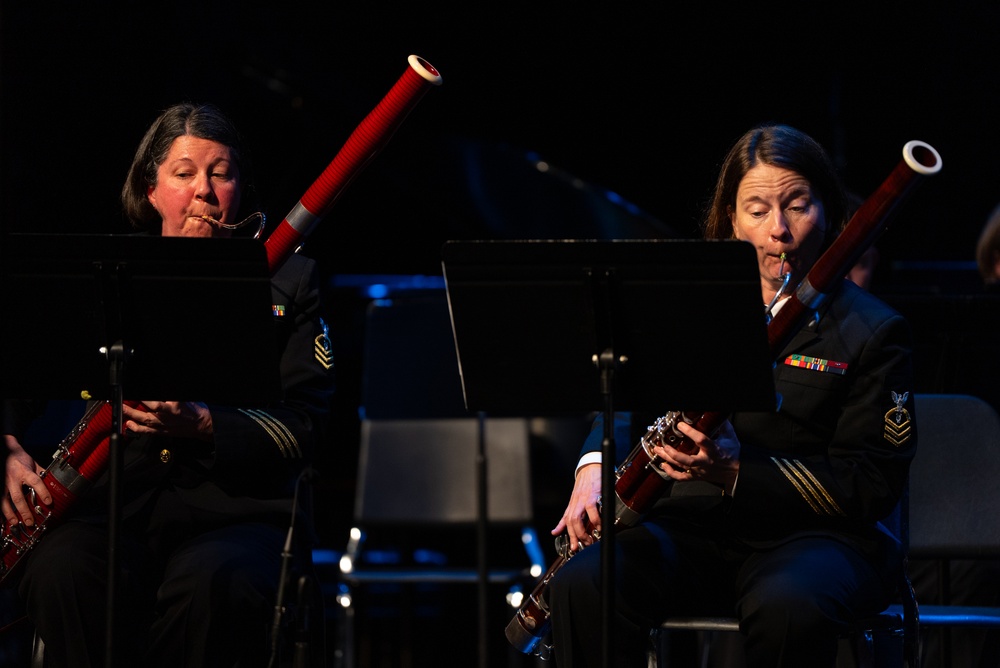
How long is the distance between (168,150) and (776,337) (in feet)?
4.80

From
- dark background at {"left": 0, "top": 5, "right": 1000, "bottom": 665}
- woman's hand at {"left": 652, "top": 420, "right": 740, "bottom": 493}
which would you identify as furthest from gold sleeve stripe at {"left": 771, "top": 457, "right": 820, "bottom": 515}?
dark background at {"left": 0, "top": 5, "right": 1000, "bottom": 665}

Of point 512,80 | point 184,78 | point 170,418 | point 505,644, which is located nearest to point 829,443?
point 170,418

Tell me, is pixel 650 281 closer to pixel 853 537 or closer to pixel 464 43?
pixel 853 537

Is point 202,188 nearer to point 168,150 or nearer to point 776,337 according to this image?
point 168,150

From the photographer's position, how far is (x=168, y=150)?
2926 mm

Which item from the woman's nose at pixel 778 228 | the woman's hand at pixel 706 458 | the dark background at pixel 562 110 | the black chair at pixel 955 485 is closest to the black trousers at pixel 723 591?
the woman's hand at pixel 706 458

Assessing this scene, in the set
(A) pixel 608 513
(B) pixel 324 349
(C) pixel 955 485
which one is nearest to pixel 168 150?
(B) pixel 324 349

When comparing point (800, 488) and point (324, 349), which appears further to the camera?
point (324, 349)

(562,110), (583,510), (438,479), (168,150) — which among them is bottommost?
(583,510)

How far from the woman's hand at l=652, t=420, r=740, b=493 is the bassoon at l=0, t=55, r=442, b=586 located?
2.74ft

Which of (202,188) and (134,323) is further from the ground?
(202,188)

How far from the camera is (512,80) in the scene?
6984 millimetres

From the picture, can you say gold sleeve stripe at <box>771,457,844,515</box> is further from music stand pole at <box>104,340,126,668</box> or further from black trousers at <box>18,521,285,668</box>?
music stand pole at <box>104,340,126,668</box>

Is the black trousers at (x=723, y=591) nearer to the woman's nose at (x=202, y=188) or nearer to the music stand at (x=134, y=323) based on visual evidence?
the music stand at (x=134, y=323)
